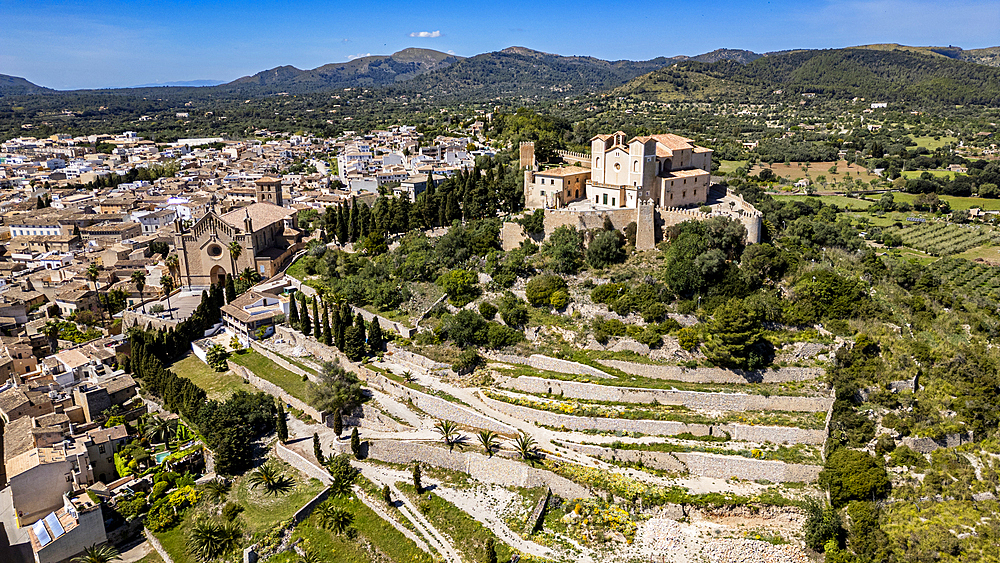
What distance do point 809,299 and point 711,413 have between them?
868 cm

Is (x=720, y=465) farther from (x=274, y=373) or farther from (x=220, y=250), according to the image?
(x=220, y=250)

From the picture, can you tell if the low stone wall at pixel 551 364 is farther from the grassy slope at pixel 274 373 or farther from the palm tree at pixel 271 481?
the palm tree at pixel 271 481

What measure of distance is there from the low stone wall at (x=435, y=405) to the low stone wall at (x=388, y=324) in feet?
10.8

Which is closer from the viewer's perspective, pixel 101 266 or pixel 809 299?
pixel 809 299

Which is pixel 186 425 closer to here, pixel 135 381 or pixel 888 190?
pixel 135 381

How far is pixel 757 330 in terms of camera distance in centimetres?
2859

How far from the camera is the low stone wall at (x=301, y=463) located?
27.0m

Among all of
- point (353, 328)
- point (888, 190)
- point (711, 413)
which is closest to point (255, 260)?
point (353, 328)

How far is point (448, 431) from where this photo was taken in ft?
89.9

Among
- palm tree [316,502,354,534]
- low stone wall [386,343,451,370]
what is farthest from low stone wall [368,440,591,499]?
low stone wall [386,343,451,370]

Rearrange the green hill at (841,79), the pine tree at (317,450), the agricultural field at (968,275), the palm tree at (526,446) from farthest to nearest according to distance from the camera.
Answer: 1. the green hill at (841,79)
2. the agricultural field at (968,275)
3. the pine tree at (317,450)
4. the palm tree at (526,446)

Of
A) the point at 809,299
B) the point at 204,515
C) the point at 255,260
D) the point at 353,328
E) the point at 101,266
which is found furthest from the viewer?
the point at 101,266

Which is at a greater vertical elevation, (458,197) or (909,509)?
(458,197)

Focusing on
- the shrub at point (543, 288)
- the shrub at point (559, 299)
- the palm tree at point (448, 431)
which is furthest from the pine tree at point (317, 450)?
the shrub at point (559, 299)
